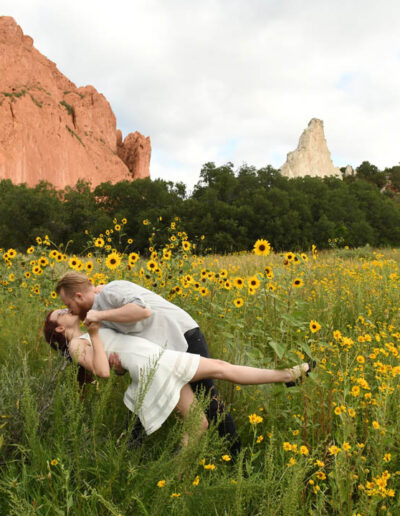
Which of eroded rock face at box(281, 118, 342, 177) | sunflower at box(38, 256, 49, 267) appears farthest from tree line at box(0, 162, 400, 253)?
eroded rock face at box(281, 118, 342, 177)

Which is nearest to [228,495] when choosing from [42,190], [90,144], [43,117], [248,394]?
[248,394]

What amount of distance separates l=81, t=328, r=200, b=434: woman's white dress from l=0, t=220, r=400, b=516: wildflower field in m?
0.17

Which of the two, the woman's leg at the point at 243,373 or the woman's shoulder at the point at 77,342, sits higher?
the woman's shoulder at the point at 77,342

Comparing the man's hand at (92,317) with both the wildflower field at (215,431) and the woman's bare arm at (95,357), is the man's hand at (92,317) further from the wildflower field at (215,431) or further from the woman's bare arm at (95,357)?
the wildflower field at (215,431)

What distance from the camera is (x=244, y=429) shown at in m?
2.52

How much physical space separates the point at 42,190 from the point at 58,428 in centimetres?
3639

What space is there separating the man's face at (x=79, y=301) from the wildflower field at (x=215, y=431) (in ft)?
1.31

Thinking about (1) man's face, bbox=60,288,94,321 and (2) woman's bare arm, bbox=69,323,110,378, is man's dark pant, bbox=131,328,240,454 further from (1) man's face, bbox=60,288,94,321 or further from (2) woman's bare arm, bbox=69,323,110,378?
(1) man's face, bbox=60,288,94,321

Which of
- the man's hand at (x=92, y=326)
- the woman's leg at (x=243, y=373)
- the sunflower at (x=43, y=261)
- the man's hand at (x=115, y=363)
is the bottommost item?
the woman's leg at (x=243, y=373)

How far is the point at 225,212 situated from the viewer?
2358 cm

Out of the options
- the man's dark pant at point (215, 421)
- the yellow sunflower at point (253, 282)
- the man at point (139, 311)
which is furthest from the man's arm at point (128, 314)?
the yellow sunflower at point (253, 282)

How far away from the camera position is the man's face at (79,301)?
8.66ft

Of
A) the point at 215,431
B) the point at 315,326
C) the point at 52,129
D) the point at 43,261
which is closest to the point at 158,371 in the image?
the point at 215,431

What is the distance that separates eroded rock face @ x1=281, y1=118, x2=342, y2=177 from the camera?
69062 mm
